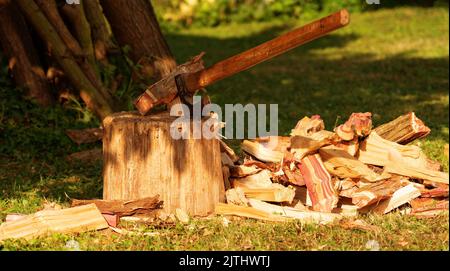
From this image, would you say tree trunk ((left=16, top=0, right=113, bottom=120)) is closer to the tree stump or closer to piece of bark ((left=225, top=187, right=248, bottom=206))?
the tree stump

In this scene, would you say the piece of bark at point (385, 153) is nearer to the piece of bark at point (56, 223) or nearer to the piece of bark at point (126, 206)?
the piece of bark at point (126, 206)

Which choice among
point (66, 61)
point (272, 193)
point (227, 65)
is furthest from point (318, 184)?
point (66, 61)

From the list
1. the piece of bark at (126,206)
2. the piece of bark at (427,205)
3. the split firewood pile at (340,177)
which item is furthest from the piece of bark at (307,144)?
the piece of bark at (126,206)

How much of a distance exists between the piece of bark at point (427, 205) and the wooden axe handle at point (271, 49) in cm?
127

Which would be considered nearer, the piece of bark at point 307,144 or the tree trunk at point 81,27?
the piece of bark at point 307,144

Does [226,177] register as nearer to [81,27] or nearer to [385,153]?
[385,153]

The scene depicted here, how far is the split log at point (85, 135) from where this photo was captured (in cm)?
772

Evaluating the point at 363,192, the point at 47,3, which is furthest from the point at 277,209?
the point at 47,3

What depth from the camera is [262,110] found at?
9594 mm

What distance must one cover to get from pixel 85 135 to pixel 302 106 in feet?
9.62

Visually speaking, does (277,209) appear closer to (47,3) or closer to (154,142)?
(154,142)

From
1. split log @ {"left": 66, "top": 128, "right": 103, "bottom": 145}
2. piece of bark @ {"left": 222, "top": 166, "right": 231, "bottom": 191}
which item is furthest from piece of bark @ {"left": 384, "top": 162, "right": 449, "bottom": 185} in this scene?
split log @ {"left": 66, "top": 128, "right": 103, "bottom": 145}

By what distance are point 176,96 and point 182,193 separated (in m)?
0.61

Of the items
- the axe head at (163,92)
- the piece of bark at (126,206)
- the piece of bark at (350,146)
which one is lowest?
the piece of bark at (126,206)
